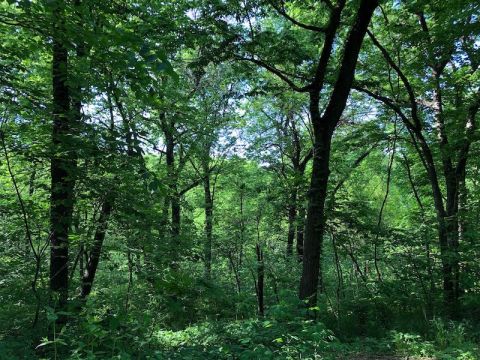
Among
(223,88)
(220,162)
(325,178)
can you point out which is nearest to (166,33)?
(325,178)

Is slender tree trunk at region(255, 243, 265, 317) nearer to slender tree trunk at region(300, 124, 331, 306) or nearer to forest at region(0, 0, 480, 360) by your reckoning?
forest at region(0, 0, 480, 360)

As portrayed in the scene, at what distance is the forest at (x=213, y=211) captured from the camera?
13.5 ft

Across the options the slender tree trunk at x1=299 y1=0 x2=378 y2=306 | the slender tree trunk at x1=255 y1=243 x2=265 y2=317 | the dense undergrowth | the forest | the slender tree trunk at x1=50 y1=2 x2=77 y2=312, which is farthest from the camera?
the slender tree trunk at x1=255 y1=243 x2=265 y2=317

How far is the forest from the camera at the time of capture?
4.12 metres

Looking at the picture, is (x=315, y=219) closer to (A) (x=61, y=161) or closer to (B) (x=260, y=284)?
(B) (x=260, y=284)

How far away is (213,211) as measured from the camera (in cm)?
1328

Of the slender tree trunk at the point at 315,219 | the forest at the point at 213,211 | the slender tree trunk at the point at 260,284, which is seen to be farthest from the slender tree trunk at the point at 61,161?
the slender tree trunk at the point at 260,284

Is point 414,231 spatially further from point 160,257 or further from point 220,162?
point 220,162

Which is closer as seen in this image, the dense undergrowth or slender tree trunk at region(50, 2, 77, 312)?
the dense undergrowth

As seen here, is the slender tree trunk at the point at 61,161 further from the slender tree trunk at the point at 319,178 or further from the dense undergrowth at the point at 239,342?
the slender tree trunk at the point at 319,178

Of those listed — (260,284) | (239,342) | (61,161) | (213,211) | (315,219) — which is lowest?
(239,342)

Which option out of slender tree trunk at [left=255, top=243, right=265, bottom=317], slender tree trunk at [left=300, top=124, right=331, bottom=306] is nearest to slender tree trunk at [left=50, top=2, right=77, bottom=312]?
slender tree trunk at [left=300, top=124, right=331, bottom=306]

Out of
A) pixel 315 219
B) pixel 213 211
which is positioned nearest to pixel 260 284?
pixel 315 219

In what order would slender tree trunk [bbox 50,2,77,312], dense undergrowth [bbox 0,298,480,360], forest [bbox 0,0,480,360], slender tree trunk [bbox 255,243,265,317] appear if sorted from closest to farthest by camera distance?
dense undergrowth [bbox 0,298,480,360] → forest [bbox 0,0,480,360] → slender tree trunk [bbox 50,2,77,312] → slender tree trunk [bbox 255,243,265,317]
